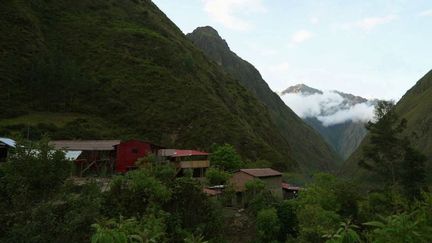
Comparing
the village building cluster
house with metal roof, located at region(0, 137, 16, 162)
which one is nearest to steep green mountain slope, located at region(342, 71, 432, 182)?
the village building cluster

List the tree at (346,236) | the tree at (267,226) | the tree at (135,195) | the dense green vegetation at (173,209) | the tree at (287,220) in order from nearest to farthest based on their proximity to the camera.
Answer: the tree at (346,236), the dense green vegetation at (173,209), the tree at (135,195), the tree at (267,226), the tree at (287,220)

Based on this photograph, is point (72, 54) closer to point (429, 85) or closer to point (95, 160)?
point (95, 160)

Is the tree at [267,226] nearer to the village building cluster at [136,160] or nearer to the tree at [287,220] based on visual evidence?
the tree at [287,220]

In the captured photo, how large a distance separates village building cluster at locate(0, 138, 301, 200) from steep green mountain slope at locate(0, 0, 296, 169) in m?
17.8

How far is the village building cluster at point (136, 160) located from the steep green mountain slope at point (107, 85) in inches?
699

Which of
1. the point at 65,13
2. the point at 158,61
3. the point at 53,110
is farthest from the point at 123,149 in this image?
the point at 65,13

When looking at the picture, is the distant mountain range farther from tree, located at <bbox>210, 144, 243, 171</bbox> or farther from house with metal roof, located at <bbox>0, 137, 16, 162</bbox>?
tree, located at <bbox>210, 144, 243, 171</bbox>

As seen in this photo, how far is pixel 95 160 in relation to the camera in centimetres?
5869

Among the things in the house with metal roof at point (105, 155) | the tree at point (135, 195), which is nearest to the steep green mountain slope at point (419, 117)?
the house with metal roof at point (105, 155)

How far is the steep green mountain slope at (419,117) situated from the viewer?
11544 cm

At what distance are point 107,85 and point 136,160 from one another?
142ft

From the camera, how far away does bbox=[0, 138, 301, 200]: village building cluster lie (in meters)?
55.2

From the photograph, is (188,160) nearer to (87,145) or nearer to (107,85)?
(87,145)

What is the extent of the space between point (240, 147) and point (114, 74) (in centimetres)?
3671
